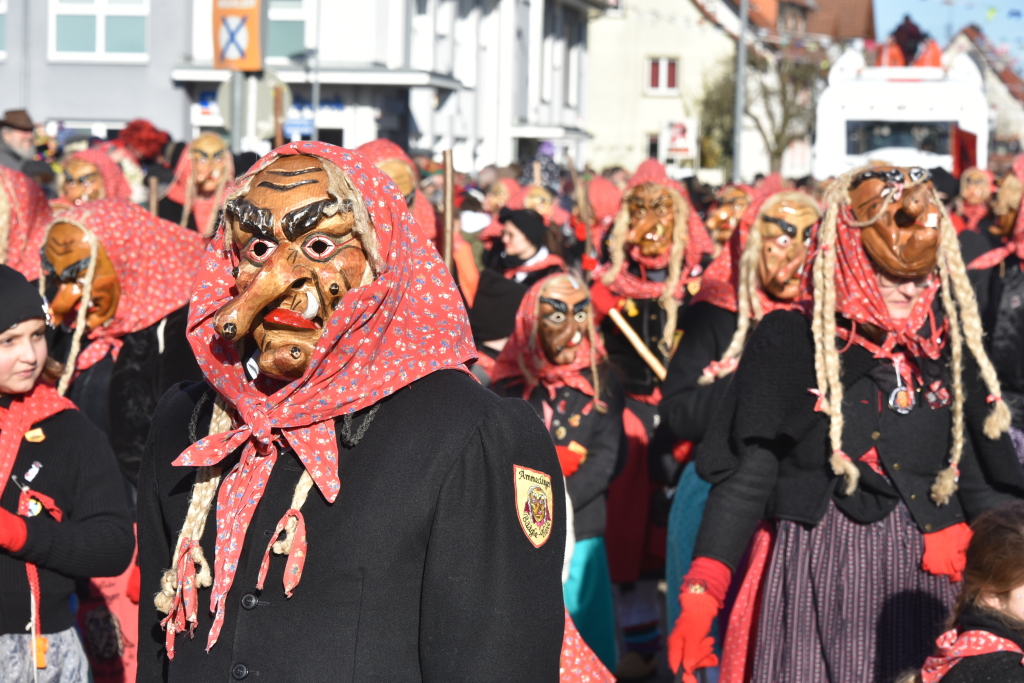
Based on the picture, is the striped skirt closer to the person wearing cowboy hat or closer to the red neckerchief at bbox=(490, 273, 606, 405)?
the red neckerchief at bbox=(490, 273, 606, 405)

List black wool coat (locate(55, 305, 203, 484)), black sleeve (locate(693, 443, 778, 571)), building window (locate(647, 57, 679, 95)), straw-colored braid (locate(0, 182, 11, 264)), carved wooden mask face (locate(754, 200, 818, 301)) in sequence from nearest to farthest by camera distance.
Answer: black sleeve (locate(693, 443, 778, 571)) → black wool coat (locate(55, 305, 203, 484)) → carved wooden mask face (locate(754, 200, 818, 301)) → straw-colored braid (locate(0, 182, 11, 264)) → building window (locate(647, 57, 679, 95))

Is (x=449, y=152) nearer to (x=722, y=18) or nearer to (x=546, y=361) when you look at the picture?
(x=546, y=361)

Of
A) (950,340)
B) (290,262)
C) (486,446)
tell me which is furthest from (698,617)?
(290,262)

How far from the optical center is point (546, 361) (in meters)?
5.92

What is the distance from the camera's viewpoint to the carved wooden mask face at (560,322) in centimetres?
589

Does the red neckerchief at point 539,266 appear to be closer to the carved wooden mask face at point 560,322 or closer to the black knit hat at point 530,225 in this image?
the black knit hat at point 530,225

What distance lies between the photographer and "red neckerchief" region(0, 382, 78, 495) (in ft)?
12.0

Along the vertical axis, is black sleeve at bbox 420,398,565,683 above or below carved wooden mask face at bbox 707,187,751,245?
below

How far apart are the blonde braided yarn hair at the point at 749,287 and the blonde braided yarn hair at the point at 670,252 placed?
132cm

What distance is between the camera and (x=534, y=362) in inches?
234

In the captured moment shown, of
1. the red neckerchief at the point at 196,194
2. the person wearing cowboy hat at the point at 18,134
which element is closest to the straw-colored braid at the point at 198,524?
the red neckerchief at the point at 196,194

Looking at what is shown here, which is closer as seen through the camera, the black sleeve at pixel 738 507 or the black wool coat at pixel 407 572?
the black wool coat at pixel 407 572

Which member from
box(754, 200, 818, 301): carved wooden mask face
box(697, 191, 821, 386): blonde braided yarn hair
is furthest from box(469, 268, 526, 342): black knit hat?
box(754, 200, 818, 301): carved wooden mask face

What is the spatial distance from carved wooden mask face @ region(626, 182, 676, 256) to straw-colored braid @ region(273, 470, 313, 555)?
586cm
